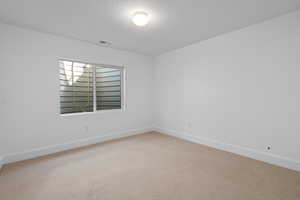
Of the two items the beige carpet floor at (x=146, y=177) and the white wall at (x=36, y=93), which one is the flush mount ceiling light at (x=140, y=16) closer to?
the white wall at (x=36, y=93)

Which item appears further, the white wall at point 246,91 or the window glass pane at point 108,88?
the window glass pane at point 108,88

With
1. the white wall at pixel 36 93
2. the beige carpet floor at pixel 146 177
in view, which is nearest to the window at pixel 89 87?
the white wall at pixel 36 93

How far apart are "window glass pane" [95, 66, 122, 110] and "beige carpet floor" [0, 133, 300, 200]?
4.32ft

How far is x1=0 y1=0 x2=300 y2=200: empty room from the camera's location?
187 centimetres

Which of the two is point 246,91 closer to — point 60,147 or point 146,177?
point 146,177

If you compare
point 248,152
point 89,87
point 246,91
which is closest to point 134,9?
point 89,87

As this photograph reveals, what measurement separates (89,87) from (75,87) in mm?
317

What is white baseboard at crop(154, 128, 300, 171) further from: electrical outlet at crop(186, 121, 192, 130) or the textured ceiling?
the textured ceiling

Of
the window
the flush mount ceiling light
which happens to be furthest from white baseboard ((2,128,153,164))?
the flush mount ceiling light

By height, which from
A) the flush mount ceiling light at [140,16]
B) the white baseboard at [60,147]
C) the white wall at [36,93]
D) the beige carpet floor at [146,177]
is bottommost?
the beige carpet floor at [146,177]

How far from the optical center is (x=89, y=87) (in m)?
3.45

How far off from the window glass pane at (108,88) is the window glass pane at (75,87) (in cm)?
21

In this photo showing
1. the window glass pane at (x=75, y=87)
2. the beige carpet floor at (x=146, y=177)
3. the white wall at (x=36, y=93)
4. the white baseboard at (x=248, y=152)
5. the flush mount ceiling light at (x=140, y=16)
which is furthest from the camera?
the window glass pane at (x=75, y=87)

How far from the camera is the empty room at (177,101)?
6.13 feet
